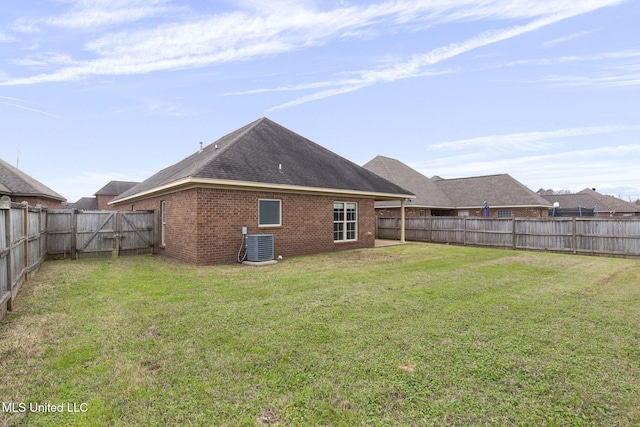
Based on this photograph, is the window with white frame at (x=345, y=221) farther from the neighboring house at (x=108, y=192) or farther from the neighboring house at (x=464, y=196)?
the neighboring house at (x=108, y=192)

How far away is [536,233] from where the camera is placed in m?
15.3

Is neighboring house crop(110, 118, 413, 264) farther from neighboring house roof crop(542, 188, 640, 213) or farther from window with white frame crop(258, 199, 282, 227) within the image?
neighboring house roof crop(542, 188, 640, 213)

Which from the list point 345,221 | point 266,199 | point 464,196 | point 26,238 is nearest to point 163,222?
point 266,199

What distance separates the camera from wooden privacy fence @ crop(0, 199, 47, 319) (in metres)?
5.06

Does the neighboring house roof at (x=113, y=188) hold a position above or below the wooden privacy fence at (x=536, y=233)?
above

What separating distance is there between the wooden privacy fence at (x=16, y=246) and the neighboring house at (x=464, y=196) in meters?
18.7

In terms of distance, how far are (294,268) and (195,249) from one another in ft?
11.1

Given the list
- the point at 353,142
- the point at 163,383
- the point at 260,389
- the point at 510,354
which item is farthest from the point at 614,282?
the point at 353,142

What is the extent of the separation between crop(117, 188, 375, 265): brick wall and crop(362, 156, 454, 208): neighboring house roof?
12321 millimetres

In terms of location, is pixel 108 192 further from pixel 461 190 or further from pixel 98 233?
pixel 461 190

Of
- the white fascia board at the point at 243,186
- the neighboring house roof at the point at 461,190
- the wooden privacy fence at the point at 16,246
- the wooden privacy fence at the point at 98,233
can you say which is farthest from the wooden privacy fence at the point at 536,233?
the wooden privacy fence at the point at 16,246

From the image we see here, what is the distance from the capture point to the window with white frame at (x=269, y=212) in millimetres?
11492

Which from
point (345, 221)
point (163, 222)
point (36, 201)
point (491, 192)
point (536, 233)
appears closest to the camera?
point (163, 222)

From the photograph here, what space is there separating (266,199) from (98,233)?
273 inches
